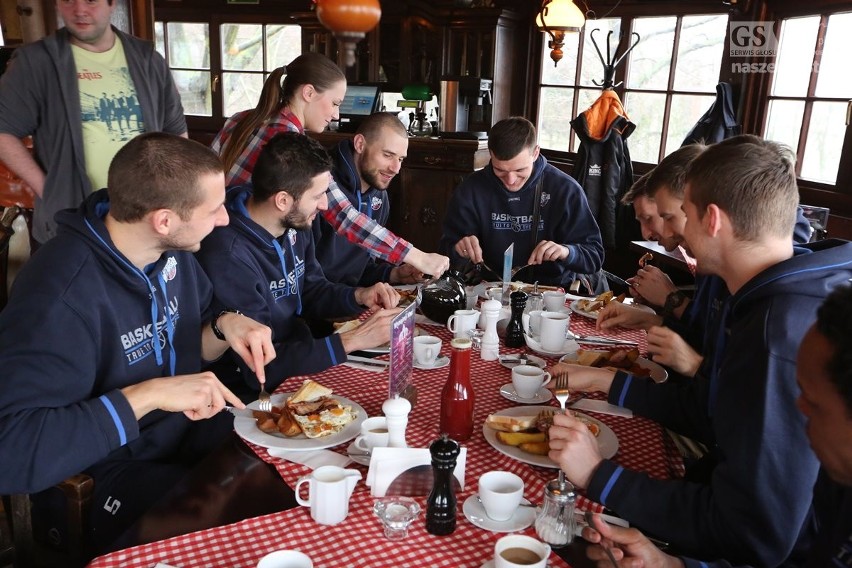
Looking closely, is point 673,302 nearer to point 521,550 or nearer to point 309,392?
point 309,392

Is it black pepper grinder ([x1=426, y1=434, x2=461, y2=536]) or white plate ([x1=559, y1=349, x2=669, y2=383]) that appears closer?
black pepper grinder ([x1=426, y1=434, x2=461, y2=536])

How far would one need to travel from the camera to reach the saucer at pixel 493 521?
1.26 meters

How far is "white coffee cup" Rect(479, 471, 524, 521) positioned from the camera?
4.15 ft

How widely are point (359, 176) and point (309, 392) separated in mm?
1946

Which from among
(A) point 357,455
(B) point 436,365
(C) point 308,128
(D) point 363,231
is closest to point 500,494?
(A) point 357,455

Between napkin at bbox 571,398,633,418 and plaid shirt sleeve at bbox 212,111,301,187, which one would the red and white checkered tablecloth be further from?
plaid shirt sleeve at bbox 212,111,301,187

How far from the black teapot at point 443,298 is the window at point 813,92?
2779 millimetres

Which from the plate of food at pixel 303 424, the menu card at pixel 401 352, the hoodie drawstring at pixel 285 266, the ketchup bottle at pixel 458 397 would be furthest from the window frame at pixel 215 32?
the ketchup bottle at pixel 458 397

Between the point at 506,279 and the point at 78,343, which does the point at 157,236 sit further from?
the point at 506,279

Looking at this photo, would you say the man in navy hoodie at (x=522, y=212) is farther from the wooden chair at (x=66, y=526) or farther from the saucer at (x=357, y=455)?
the wooden chair at (x=66, y=526)

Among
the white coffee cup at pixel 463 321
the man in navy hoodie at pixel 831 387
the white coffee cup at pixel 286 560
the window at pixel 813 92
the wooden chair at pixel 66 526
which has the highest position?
the window at pixel 813 92

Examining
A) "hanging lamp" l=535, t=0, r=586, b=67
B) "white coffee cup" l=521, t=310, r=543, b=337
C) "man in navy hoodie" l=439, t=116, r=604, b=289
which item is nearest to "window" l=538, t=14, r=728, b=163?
"hanging lamp" l=535, t=0, r=586, b=67

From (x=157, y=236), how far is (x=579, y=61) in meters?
4.95

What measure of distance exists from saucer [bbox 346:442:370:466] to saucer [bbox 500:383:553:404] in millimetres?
496
